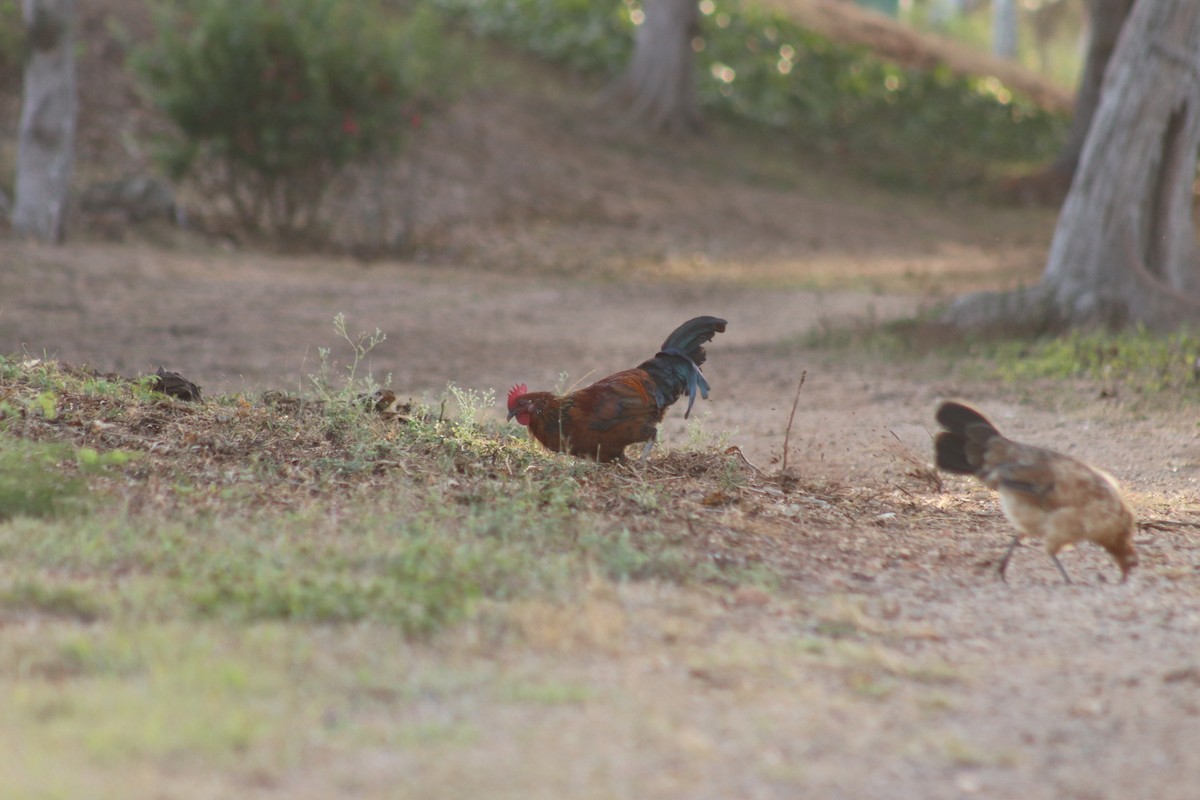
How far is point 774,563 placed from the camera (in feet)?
13.9

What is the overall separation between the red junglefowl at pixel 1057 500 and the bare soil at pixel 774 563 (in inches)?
7.2

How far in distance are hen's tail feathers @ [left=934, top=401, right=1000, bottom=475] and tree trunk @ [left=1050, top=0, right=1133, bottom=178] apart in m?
15.5

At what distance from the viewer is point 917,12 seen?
35.2m

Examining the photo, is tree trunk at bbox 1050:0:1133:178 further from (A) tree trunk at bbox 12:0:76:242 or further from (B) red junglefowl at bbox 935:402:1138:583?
(B) red junglefowl at bbox 935:402:1138:583

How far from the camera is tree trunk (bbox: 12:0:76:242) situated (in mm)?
11586

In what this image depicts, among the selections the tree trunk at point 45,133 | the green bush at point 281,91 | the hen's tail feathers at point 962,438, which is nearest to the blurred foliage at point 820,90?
the green bush at point 281,91

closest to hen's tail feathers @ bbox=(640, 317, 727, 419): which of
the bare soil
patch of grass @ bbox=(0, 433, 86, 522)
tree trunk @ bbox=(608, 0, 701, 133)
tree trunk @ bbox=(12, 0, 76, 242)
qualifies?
the bare soil

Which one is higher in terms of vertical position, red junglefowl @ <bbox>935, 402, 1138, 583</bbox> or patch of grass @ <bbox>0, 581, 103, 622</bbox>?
red junglefowl @ <bbox>935, 402, 1138, 583</bbox>

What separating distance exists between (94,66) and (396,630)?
1517 cm

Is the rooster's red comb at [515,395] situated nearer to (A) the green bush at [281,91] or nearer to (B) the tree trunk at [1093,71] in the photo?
(A) the green bush at [281,91]

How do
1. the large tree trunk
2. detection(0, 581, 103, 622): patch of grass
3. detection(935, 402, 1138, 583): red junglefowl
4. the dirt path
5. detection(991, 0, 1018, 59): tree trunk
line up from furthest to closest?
detection(991, 0, 1018, 59): tree trunk
the large tree trunk
detection(935, 402, 1138, 583): red junglefowl
detection(0, 581, 103, 622): patch of grass
the dirt path

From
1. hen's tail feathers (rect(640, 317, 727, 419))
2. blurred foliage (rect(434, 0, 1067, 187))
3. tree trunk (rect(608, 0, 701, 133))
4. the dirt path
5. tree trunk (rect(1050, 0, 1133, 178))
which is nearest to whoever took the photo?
the dirt path

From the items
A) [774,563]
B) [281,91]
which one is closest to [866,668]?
[774,563]

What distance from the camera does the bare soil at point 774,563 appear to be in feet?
9.16
